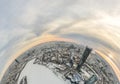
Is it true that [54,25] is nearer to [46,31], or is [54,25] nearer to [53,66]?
[46,31]

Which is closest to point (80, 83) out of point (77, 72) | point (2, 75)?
point (77, 72)

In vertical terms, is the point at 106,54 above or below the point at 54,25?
below

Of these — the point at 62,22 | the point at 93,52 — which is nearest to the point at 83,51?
the point at 93,52

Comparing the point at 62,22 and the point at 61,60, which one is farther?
the point at 62,22

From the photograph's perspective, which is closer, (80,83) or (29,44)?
(80,83)

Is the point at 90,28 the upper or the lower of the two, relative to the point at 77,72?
upper

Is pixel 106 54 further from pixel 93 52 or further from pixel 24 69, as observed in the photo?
pixel 24 69
